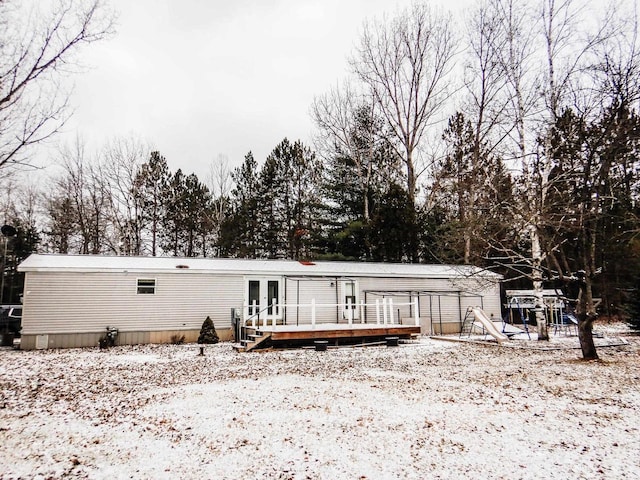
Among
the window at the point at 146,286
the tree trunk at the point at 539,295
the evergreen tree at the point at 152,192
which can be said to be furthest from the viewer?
the evergreen tree at the point at 152,192

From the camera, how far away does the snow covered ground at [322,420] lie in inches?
159

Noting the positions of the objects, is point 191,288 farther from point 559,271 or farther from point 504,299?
point 504,299

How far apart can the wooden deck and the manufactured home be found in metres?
0.05

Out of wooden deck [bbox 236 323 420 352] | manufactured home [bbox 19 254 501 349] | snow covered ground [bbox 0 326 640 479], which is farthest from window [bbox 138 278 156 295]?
snow covered ground [bbox 0 326 640 479]

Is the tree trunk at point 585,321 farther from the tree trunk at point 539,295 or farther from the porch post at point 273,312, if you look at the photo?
the porch post at point 273,312

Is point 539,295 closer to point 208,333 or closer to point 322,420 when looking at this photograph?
point 208,333

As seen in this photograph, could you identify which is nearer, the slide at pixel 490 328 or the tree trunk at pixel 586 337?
the tree trunk at pixel 586 337

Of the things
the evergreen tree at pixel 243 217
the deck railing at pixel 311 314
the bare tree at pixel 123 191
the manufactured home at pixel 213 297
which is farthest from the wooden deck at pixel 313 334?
the bare tree at pixel 123 191

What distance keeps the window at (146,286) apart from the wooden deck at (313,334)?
3.96 metres

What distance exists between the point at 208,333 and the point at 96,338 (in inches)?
146

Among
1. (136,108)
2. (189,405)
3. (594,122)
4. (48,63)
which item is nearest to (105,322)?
(48,63)

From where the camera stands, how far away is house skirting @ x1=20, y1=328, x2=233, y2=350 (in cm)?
1348

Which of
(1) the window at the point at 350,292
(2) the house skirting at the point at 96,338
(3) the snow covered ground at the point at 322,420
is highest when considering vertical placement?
(1) the window at the point at 350,292

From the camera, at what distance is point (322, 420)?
5.40 meters
